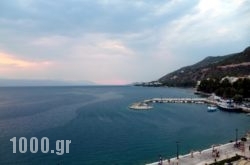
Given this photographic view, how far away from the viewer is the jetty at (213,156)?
1743 inches

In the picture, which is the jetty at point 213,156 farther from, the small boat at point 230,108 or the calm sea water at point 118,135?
the small boat at point 230,108

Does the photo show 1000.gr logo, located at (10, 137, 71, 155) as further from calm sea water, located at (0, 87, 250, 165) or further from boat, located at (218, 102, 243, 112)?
boat, located at (218, 102, 243, 112)

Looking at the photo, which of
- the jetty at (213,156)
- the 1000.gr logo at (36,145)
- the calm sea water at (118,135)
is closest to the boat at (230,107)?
the calm sea water at (118,135)

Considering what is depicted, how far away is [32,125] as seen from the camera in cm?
8525

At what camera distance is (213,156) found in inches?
1852

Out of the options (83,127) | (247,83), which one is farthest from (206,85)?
(83,127)

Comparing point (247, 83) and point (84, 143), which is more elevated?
point (247, 83)

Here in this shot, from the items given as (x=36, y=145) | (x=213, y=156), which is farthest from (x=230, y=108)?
(x=36, y=145)

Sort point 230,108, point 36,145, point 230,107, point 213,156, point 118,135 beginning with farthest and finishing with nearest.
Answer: point 230,107, point 230,108, point 118,135, point 36,145, point 213,156

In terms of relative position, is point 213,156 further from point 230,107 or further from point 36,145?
point 230,107

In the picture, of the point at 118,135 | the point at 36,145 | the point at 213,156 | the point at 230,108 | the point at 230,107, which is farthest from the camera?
the point at 230,107

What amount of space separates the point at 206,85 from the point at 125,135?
401ft

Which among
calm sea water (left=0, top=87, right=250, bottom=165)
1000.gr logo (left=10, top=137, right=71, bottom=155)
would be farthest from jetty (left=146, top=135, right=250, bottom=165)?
1000.gr logo (left=10, top=137, right=71, bottom=155)

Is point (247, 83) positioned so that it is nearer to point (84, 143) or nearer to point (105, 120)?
point (105, 120)
